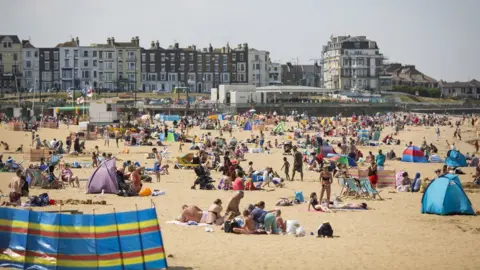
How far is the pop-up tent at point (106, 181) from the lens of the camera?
59.2ft

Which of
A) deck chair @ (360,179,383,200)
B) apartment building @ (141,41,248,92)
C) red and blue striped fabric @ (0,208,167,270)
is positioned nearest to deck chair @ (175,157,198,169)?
deck chair @ (360,179,383,200)

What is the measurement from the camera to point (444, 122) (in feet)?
205

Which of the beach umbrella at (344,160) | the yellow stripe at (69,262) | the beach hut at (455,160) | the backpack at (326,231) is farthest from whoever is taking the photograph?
the beach hut at (455,160)

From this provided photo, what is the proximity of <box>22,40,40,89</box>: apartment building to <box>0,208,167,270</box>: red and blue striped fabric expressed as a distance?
8150cm

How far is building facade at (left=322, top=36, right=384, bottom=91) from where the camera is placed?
9956cm

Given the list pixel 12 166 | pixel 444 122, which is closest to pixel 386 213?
pixel 12 166

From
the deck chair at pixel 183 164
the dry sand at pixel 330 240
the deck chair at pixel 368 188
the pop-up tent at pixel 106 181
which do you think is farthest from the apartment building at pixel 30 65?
the deck chair at pixel 368 188

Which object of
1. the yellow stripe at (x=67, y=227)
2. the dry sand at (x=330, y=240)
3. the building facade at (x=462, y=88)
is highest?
the building facade at (x=462, y=88)

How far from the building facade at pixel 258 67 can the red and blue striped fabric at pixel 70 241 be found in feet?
275

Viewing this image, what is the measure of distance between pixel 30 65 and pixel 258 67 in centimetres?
2641

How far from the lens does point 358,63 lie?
99.5 metres

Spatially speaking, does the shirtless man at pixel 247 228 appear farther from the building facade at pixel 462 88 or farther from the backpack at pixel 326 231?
the building facade at pixel 462 88

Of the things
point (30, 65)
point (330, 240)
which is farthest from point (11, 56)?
point (330, 240)

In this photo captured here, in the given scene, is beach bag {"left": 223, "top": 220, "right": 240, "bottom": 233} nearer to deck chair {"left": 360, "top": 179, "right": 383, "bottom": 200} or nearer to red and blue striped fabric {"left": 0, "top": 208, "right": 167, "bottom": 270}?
red and blue striped fabric {"left": 0, "top": 208, "right": 167, "bottom": 270}
